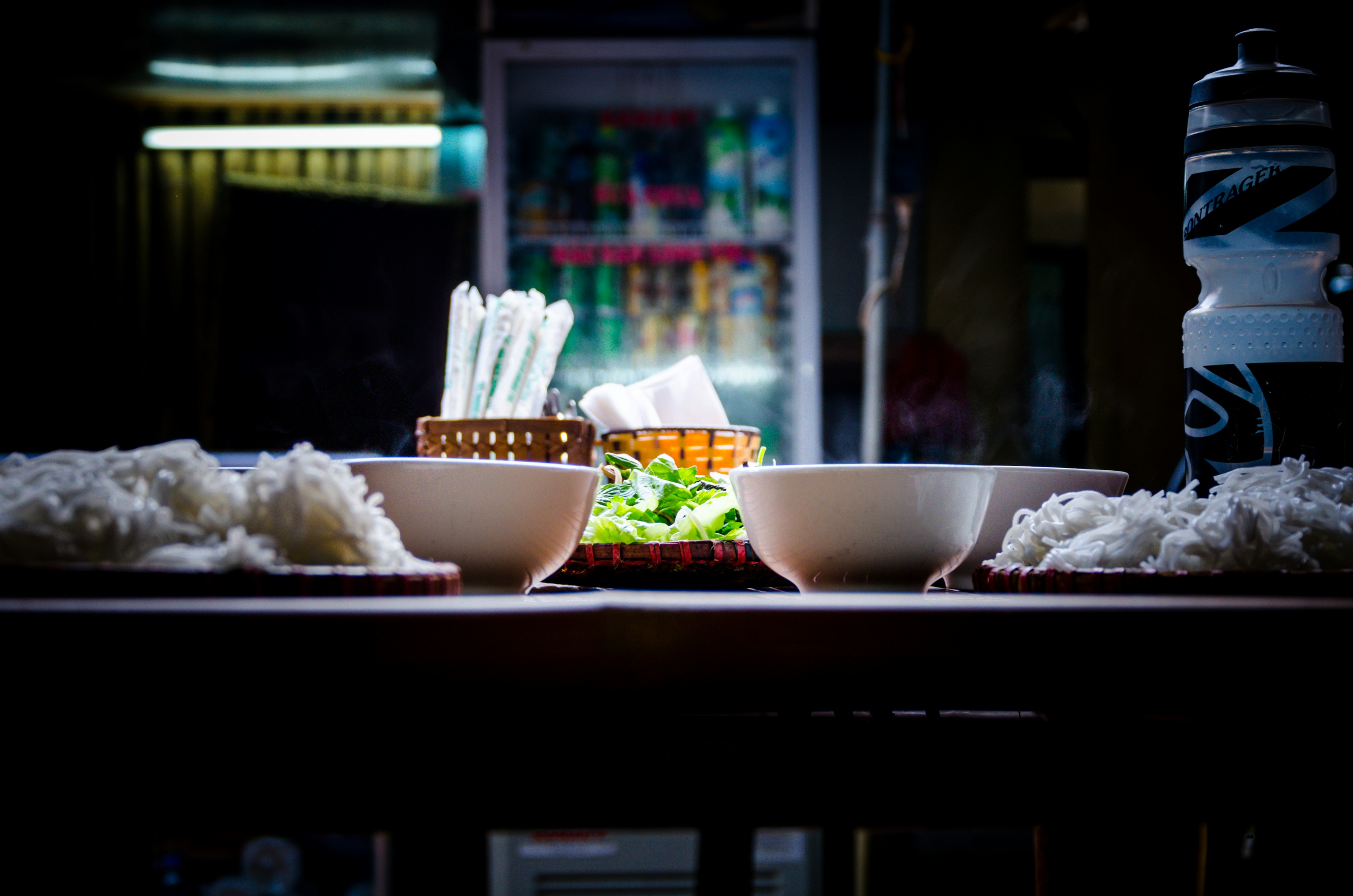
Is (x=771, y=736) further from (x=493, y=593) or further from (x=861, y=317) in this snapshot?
(x=861, y=317)

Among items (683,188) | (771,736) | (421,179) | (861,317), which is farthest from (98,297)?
(771,736)

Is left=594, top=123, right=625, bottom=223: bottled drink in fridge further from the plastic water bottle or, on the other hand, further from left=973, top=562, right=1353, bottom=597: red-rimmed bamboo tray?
left=973, top=562, right=1353, bottom=597: red-rimmed bamboo tray

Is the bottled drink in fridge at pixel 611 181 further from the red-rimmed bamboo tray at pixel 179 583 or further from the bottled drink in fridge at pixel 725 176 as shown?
the red-rimmed bamboo tray at pixel 179 583

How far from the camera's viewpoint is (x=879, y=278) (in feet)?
9.93

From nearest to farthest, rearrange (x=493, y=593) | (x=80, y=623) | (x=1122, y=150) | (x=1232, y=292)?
(x=80, y=623) → (x=493, y=593) → (x=1232, y=292) → (x=1122, y=150)

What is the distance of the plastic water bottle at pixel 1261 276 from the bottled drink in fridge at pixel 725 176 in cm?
234

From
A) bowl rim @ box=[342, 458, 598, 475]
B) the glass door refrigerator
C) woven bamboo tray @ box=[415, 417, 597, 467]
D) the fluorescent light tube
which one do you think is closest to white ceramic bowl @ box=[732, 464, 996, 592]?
bowl rim @ box=[342, 458, 598, 475]

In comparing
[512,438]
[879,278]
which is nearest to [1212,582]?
[512,438]

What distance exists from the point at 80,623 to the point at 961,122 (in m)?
3.23

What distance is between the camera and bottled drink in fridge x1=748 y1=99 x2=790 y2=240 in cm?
300

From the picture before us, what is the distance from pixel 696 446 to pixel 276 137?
273cm

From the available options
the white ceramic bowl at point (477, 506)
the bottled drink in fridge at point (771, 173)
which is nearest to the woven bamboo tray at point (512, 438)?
the white ceramic bowl at point (477, 506)

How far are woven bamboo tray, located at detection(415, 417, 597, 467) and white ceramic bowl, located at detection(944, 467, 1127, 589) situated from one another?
0.35 meters

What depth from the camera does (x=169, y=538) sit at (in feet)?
1.26
